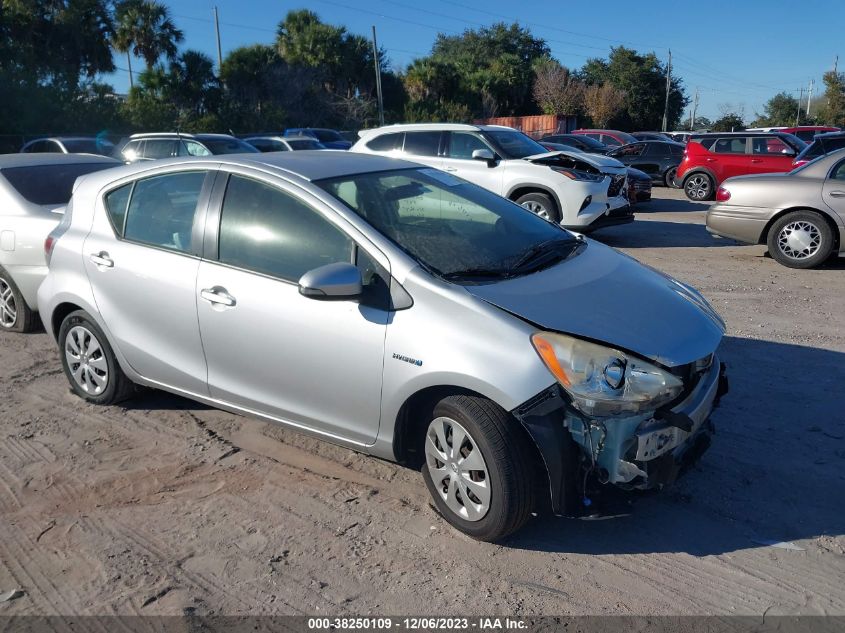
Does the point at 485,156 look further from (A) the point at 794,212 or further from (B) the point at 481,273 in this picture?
(B) the point at 481,273

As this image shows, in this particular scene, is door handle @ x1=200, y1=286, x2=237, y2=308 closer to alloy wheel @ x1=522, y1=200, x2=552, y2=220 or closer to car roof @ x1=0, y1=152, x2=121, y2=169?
car roof @ x1=0, y1=152, x2=121, y2=169

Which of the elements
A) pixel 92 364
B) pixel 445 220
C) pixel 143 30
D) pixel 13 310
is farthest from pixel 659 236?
pixel 143 30

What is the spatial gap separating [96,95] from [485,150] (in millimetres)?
27546

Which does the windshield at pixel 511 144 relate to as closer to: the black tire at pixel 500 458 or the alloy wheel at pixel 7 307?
the alloy wheel at pixel 7 307

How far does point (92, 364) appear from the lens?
499 cm

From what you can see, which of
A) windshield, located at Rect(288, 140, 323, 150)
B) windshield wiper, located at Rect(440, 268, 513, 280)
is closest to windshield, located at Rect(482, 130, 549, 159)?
windshield wiper, located at Rect(440, 268, 513, 280)

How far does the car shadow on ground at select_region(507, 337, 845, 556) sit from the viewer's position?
344cm

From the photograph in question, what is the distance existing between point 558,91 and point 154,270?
49.8 meters

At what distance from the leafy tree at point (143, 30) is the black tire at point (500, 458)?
37.5 meters

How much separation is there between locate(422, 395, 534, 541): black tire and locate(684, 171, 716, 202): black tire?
15347 millimetres

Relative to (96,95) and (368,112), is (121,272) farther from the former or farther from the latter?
(368,112)

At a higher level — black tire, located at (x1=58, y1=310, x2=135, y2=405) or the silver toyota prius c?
the silver toyota prius c

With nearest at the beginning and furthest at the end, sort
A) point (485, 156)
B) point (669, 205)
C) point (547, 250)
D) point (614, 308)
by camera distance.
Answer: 1. point (614, 308)
2. point (547, 250)
3. point (485, 156)
4. point (669, 205)

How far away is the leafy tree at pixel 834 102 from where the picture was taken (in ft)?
178
